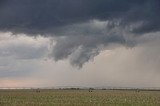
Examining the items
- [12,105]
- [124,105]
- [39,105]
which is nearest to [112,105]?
[124,105]

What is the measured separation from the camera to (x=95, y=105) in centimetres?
5412

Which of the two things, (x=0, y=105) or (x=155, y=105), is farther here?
(x=155, y=105)

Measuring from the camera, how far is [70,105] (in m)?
53.5

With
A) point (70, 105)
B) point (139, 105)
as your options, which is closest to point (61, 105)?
point (70, 105)

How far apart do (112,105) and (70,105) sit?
261 inches

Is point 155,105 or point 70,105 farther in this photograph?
point 155,105

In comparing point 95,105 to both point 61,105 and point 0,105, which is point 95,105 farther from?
point 0,105

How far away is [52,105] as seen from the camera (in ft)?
176

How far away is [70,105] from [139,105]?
11275 millimetres

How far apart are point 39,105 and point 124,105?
13387mm

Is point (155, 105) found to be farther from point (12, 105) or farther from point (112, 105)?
point (12, 105)

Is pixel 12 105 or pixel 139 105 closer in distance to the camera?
pixel 12 105

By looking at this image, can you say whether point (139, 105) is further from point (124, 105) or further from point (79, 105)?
point (79, 105)

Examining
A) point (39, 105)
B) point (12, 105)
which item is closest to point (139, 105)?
point (39, 105)
